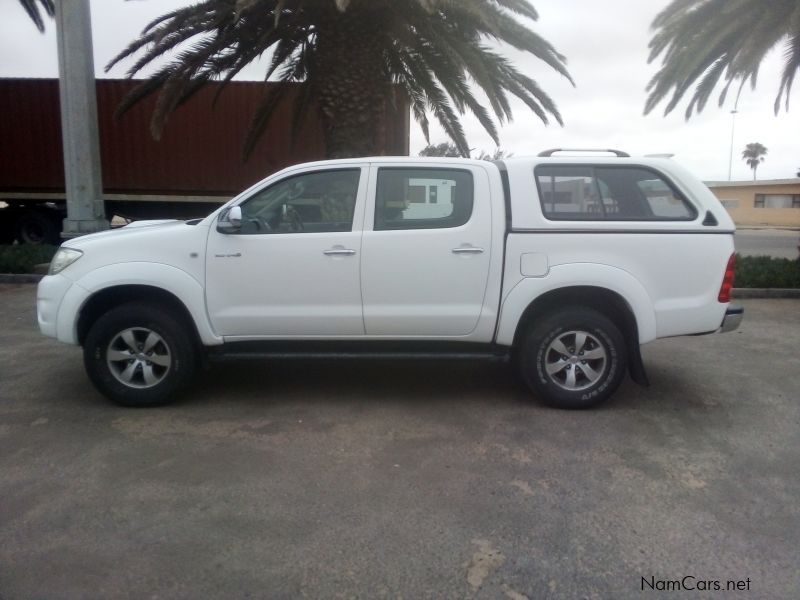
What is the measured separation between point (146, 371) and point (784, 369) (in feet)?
18.3

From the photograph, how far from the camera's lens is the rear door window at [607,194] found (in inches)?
195

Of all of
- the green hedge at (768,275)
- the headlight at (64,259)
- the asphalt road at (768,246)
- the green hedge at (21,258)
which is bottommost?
the asphalt road at (768,246)

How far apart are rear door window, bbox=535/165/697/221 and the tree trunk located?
526cm

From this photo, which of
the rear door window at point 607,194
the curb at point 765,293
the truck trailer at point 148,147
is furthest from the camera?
the truck trailer at point 148,147

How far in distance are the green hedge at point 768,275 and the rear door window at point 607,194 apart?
5.99 metres

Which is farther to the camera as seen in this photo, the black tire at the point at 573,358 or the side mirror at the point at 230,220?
the black tire at the point at 573,358

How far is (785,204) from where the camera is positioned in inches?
1735

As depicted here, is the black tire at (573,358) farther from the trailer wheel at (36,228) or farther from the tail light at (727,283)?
the trailer wheel at (36,228)

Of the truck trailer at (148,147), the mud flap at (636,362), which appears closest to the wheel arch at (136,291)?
the mud flap at (636,362)

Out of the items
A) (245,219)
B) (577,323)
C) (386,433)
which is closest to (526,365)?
(577,323)

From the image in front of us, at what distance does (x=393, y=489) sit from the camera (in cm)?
372

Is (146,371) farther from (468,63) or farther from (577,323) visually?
(468,63)

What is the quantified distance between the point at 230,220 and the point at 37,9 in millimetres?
14927

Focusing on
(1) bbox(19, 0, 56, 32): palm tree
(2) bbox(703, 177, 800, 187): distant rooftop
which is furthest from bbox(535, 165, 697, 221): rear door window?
(2) bbox(703, 177, 800, 187): distant rooftop
